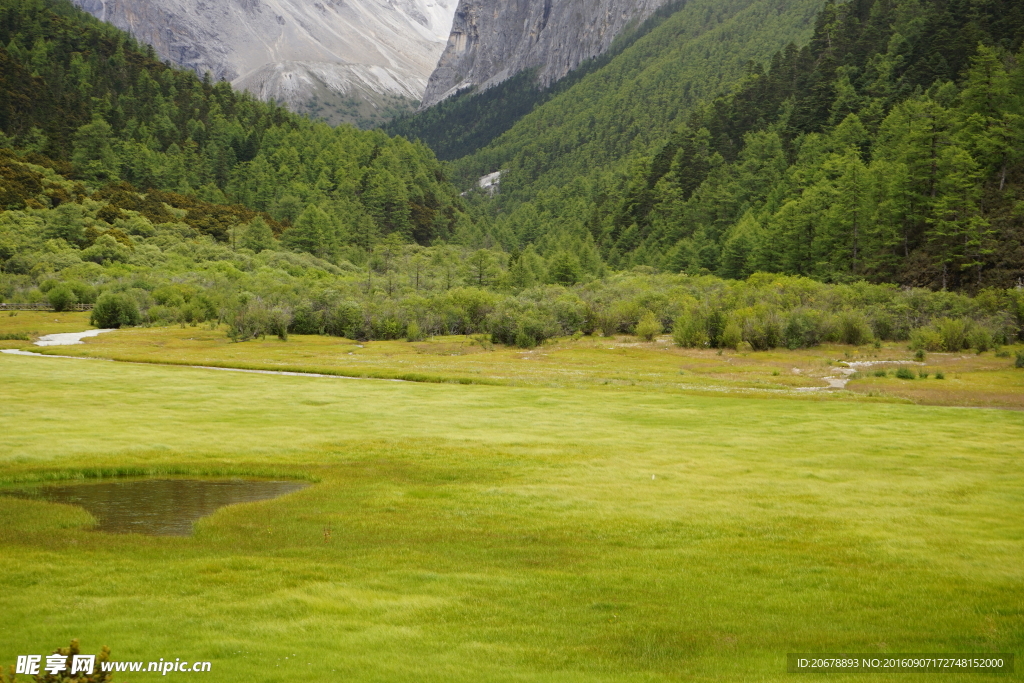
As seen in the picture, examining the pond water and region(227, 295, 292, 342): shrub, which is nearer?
the pond water

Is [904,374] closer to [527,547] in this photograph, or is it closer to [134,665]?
[527,547]

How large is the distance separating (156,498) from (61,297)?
4604 inches

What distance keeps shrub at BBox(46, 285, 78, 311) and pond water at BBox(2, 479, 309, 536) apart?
11295 centimetres

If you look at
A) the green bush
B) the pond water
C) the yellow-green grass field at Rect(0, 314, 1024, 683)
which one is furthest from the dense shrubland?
the pond water

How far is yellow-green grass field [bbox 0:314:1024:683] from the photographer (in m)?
12.8

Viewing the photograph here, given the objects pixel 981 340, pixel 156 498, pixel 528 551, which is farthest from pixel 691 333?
pixel 528 551

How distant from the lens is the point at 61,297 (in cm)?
12188

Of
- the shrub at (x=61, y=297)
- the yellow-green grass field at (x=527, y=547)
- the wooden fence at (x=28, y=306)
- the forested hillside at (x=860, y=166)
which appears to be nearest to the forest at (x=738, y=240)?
the forested hillside at (x=860, y=166)

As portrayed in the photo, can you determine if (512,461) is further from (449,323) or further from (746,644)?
(449,323)

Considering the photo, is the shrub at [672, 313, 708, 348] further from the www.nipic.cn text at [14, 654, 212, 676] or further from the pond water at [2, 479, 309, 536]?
the www.nipic.cn text at [14, 654, 212, 676]

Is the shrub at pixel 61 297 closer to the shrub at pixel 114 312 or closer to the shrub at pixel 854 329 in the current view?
the shrub at pixel 114 312

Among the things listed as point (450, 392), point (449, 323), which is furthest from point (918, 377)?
point (449, 323)

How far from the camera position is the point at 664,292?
112 metres

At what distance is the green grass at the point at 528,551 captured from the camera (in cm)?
1275
